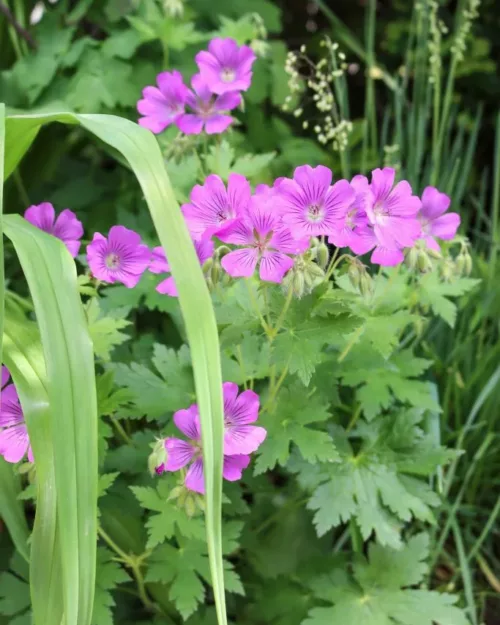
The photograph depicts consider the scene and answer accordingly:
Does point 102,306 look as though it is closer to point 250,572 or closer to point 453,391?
point 250,572

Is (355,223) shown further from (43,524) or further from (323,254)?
(43,524)

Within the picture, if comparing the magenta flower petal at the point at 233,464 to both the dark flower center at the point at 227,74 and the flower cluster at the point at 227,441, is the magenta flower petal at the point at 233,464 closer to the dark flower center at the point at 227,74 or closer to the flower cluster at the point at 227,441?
the flower cluster at the point at 227,441

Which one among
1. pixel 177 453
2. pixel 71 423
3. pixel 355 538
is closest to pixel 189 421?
pixel 177 453

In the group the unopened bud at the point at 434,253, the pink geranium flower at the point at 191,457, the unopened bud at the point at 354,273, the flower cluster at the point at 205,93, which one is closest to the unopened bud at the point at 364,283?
the unopened bud at the point at 354,273

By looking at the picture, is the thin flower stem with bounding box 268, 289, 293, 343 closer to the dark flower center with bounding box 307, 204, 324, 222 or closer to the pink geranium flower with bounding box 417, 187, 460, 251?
the dark flower center with bounding box 307, 204, 324, 222

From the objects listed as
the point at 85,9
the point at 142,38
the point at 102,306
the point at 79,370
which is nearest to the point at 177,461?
the point at 79,370

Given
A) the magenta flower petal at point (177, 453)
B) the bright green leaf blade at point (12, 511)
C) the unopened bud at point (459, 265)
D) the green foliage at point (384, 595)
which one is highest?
the unopened bud at point (459, 265)
